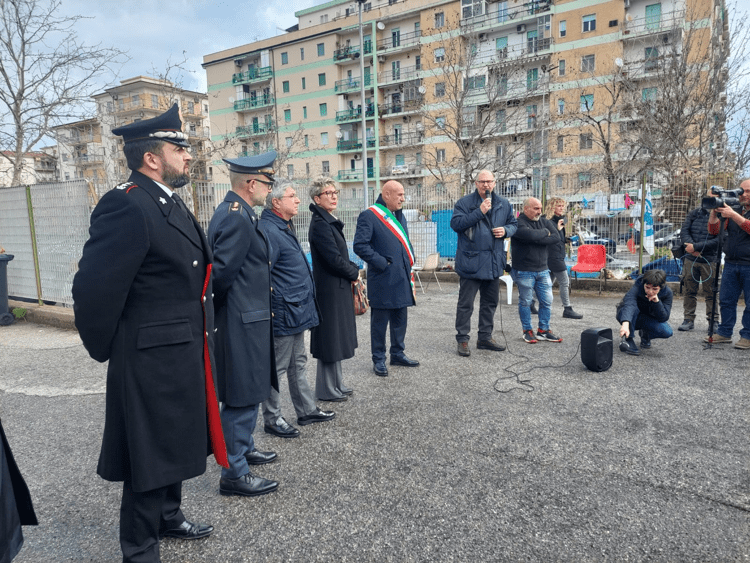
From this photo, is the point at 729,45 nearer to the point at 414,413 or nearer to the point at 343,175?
the point at 414,413

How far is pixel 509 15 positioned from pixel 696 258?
121 feet

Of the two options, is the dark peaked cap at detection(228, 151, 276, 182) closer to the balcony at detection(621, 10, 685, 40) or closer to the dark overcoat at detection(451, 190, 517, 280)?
the dark overcoat at detection(451, 190, 517, 280)

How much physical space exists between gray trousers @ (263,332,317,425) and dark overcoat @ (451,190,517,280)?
2.75 m

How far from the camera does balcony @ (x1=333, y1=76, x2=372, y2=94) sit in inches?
1834

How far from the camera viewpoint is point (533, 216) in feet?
21.9

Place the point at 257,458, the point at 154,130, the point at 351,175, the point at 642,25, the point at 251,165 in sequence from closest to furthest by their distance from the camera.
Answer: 1. the point at 154,130
2. the point at 251,165
3. the point at 257,458
4. the point at 642,25
5. the point at 351,175

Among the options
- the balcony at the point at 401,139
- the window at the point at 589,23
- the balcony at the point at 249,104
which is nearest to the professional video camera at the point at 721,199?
the window at the point at 589,23

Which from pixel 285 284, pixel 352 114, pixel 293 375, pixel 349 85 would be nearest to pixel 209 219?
pixel 293 375

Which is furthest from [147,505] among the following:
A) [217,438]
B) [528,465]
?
[528,465]

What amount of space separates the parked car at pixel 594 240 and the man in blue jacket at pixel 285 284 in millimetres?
8303

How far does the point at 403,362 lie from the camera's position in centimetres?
573

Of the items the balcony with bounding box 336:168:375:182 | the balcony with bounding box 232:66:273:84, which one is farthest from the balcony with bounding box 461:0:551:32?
the balcony with bounding box 232:66:273:84

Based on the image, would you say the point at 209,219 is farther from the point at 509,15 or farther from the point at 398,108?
the point at 398,108

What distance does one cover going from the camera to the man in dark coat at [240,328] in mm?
2949
